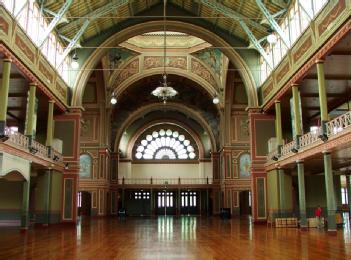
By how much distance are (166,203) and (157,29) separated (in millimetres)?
23140

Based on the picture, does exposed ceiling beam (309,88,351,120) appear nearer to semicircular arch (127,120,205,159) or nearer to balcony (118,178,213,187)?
balcony (118,178,213,187)

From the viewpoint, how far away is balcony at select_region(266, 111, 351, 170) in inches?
623

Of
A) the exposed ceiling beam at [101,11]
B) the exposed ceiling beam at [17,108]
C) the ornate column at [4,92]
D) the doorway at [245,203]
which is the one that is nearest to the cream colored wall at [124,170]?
the doorway at [245,203]

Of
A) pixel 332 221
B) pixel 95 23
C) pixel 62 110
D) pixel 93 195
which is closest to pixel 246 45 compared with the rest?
pixel 95 23

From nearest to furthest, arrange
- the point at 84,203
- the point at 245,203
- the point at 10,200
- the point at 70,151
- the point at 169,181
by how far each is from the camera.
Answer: the point at 10,200 < the point at 70,151 < the point at 84,203 < the point at 245,203 < the point at 169,181

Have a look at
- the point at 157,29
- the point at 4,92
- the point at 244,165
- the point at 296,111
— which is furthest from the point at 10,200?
the point at 244,165

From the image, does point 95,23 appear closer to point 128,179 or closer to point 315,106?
point 315,106

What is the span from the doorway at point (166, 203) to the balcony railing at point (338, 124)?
100ft

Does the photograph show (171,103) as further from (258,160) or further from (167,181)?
(258,160)

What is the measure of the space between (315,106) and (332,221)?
11617 mm

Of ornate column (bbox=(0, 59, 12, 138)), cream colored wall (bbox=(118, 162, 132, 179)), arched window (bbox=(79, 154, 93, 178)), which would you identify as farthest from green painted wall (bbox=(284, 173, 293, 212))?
cream colored wall (bbox=(118, 162, 132, 179))

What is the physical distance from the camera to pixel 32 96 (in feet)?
69.2

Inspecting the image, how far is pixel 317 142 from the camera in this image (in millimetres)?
18297

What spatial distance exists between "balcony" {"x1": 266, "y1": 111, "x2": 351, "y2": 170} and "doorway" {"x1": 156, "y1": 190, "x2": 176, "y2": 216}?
889 inches
